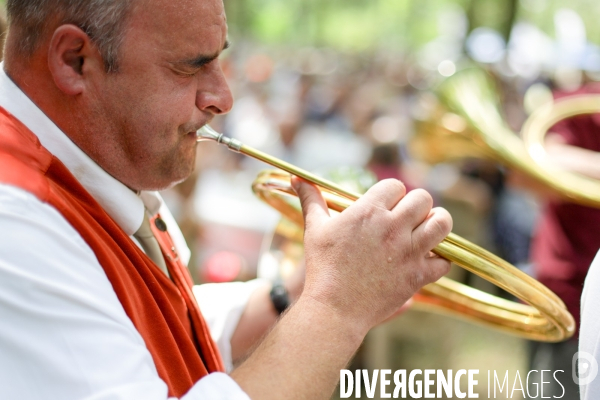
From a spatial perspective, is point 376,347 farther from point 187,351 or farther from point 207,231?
point 187,351

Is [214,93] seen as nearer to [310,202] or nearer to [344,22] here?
[310,202]

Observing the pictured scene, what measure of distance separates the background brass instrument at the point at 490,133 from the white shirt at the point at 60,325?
1.87 metres

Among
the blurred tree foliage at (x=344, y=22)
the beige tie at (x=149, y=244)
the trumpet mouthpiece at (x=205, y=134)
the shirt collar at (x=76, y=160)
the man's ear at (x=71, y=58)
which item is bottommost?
the beige tie at (x=149, y=244)

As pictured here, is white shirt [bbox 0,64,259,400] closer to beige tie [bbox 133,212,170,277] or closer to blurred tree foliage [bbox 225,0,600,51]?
beige tie [bbox 133,212,170,277]

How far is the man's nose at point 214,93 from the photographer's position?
1224 mm

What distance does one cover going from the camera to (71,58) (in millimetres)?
1118

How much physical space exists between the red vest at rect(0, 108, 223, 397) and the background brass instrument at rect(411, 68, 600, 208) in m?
1.69

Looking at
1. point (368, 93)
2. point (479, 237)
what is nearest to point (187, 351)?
point (479, 237)

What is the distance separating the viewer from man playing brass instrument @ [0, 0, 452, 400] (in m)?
0.86

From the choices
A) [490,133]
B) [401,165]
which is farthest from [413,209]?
[401,165]

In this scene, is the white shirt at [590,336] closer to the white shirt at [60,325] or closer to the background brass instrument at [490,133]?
the white shirt at [60,325]

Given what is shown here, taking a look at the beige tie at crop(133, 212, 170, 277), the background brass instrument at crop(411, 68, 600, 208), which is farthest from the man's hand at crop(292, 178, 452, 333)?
the background brass instrument at crop(411, 68, 600, 208)

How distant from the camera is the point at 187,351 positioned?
1146 millimetres

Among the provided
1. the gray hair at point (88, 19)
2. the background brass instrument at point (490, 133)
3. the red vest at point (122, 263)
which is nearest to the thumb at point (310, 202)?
the red vest at point (122, 263)
